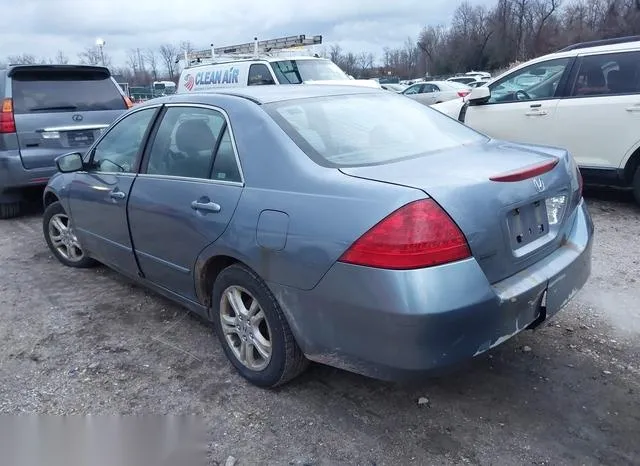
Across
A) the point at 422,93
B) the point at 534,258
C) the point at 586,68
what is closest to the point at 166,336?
the point at 534,258

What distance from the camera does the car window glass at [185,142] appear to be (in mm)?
3195

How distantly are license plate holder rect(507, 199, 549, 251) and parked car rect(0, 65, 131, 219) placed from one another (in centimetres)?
567

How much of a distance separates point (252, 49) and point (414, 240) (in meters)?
15.2

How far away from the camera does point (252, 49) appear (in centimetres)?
1631

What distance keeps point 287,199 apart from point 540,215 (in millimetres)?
1221

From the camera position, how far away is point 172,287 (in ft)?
11.6

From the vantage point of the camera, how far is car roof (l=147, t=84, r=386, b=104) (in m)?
3.21

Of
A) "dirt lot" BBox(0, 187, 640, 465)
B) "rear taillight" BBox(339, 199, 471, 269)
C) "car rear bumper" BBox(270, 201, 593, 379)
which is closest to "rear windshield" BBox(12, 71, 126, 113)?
"dirt lot" BBox(0, 187, 640, 465)

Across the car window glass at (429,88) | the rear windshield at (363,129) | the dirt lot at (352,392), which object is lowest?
the dirt lot at (352,392)

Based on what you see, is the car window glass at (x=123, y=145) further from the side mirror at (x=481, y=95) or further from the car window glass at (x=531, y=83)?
the car window glass at (x=531, y=83)

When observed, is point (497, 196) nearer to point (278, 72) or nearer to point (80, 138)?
point (80, 138)

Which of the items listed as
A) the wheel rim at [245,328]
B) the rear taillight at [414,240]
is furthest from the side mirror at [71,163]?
the rear taillight at [414,240]

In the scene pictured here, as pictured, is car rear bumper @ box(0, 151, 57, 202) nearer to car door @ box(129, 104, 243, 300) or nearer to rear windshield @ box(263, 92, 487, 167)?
car door @ box(129, 104, 243, 300)

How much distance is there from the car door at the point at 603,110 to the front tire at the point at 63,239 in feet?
16.7
